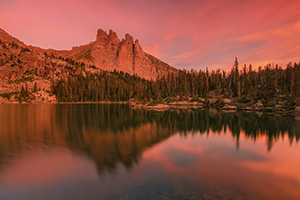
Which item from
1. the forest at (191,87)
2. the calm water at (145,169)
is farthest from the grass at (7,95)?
the calm water at (145,169)

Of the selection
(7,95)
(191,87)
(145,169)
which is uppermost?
(191,87)

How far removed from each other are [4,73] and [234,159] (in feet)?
755

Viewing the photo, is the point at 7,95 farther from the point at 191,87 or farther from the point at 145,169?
the point at 145,169

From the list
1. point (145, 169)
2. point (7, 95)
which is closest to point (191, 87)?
point (145, 169)

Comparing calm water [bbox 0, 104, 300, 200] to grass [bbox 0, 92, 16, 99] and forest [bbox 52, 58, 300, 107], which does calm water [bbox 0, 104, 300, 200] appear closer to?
forest [bbox 52, 58, 300, 107]

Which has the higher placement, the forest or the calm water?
the forest

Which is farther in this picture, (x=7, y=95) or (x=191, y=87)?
(x=7, y=95)

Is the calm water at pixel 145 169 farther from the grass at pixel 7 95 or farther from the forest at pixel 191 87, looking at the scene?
the grass at pixel 7 95

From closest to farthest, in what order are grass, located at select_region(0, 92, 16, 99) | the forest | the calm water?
the calm water, the forest, grass, located at select_region(0, 92, 16, 99)

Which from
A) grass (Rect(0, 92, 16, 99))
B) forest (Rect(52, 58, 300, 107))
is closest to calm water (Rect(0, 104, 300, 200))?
forest (Rect(52, 58, 300, 107))

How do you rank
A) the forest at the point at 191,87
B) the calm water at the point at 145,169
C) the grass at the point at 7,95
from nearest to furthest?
the calm water at the point at 145,169 → the forest at the point at 191,87 → the grass at the point at 7,95

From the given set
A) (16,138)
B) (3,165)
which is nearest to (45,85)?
(16,138)

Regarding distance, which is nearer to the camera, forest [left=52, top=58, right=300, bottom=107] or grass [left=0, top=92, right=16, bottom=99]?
forest [left=52, top=58, right=300, bottom=107]

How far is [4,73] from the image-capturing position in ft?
554
